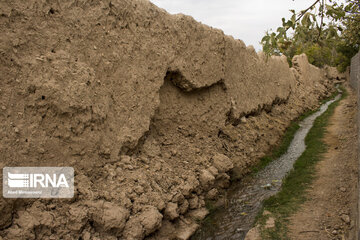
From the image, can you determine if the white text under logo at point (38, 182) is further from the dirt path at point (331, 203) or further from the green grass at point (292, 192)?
the dirt path at point (331, 203)

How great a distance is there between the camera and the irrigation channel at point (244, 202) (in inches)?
199

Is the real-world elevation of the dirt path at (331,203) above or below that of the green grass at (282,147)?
below

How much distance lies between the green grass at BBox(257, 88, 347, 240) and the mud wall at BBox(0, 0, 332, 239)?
3.33 feet

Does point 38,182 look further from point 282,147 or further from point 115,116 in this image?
point 282,147

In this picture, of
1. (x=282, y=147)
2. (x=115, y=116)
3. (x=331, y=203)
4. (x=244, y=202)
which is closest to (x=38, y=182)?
(x=115, y=116)

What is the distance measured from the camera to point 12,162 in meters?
3.69

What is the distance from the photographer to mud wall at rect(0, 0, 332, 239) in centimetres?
386

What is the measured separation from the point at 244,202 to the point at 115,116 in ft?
9.78

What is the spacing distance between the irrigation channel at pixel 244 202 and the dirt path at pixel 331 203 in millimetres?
753

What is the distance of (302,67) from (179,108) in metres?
13.7

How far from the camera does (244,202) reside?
608 cm

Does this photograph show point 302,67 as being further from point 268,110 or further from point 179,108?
point 179,108

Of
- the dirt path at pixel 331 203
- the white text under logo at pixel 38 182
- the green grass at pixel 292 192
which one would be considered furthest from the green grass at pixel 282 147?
the white text under logo at pixel 38 182

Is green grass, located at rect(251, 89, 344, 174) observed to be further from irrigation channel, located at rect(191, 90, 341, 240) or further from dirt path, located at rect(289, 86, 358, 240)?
dirt path, located at rect(289, 86, 358, 240)
